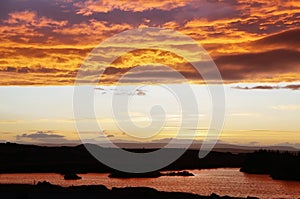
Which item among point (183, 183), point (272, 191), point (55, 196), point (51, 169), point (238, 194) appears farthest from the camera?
point (51, 169)

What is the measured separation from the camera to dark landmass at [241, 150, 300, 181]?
6681cm

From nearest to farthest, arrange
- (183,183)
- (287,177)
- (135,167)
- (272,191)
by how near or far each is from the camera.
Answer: (272,191) → (183,183) → (287,177) → (135,167)

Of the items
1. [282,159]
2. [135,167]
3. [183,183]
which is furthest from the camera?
[135,167]

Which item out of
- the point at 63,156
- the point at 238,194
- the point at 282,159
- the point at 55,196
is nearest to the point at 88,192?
the point at 55,196

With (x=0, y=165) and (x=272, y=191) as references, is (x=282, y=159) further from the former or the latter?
(x=0, y=165)

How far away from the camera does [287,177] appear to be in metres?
66.0

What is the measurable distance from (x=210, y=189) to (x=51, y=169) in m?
28.3

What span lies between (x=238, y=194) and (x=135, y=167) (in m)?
37.5

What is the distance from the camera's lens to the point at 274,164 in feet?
250

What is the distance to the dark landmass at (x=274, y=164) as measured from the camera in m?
66.8

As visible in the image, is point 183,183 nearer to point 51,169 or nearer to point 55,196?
point 51,169

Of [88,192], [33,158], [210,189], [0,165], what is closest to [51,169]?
[0,165]

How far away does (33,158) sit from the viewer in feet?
280

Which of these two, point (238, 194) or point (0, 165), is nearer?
point (238, 194)
